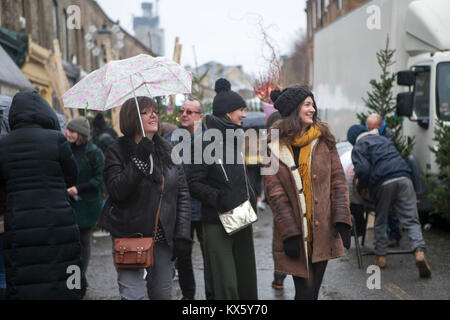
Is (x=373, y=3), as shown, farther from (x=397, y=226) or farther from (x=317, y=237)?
(x=317, y=237)

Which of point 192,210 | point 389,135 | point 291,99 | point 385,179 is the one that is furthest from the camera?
point 389,135

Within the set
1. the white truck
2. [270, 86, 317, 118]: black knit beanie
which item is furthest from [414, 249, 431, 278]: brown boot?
[270, 86, 317, 118]: black knit beanie

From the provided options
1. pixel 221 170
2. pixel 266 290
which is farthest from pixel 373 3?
pixel 221 170

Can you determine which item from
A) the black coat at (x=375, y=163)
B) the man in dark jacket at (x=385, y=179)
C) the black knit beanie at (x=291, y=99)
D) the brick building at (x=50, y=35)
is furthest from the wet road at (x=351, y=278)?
the brick building at (x=50, y=35)

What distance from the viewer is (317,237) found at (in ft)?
13.4

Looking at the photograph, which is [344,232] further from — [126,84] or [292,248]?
[126,84]

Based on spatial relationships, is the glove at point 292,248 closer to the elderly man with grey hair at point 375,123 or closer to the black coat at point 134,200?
the black coat at point 134,200

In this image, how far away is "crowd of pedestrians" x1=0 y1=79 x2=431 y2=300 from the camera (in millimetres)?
4004

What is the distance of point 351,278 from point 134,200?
3580mm

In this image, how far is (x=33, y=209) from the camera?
436 cm

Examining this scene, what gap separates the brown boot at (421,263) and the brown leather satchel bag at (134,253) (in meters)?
3.76

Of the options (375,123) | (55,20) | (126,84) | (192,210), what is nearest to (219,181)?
(126,84)

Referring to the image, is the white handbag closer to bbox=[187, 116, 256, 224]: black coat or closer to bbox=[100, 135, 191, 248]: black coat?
bbox=[187, 116, 256, 224]: black coat

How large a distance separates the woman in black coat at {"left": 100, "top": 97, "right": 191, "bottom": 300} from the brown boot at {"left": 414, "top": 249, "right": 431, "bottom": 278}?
3.45 m
